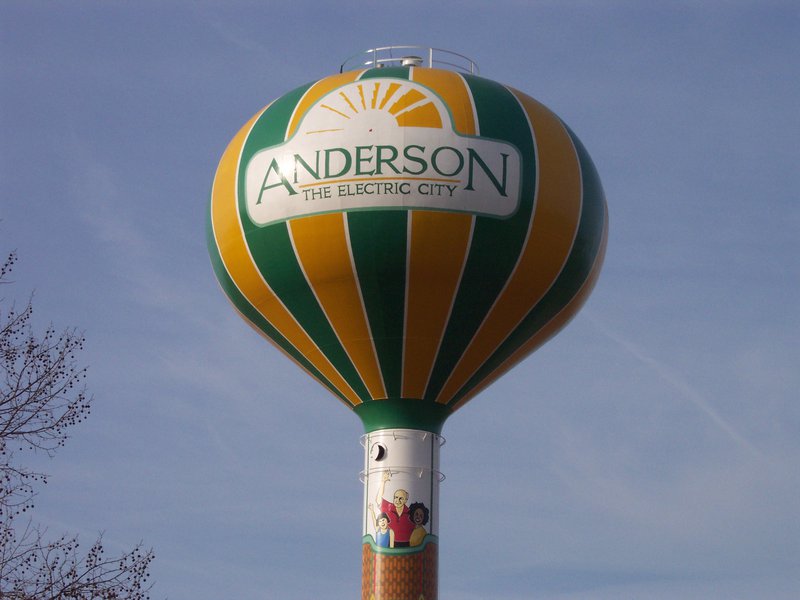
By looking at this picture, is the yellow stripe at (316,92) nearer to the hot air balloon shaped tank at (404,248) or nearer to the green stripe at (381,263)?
the hot air balloon shaped tank at (404,248)

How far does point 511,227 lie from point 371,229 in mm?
2106

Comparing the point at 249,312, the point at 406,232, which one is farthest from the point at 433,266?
the point at 249,312

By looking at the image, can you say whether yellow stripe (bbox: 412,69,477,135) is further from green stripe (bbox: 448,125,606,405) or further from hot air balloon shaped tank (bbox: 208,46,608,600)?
green stripe (bbox: 448,125,606,405)

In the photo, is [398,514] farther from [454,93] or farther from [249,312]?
[454,93]

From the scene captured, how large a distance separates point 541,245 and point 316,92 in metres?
4.36

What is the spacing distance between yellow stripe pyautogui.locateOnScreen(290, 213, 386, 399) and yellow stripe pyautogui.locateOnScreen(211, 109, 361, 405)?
74cm

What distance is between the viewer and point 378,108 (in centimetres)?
2212

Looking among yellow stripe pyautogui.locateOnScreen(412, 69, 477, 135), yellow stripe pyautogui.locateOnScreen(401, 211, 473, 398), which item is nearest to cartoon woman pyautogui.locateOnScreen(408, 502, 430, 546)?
yellow stripe pyautogui.locateOnScreen(401, 211, 473, 398)

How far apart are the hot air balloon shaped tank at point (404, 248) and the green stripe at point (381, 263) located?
0.07ft

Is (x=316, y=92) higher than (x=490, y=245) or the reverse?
higher

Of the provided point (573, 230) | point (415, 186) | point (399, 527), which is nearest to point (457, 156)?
point (415, 186)

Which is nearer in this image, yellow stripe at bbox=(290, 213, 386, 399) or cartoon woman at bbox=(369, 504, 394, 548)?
yellow stripe at bbox=(290, 213, 386, 399)

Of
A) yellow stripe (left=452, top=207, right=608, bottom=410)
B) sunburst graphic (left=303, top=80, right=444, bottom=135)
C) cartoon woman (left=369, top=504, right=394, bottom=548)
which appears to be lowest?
cartoon woman (left=369, top=504, right=394, bottom=548)

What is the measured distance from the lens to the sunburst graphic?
2194cm
